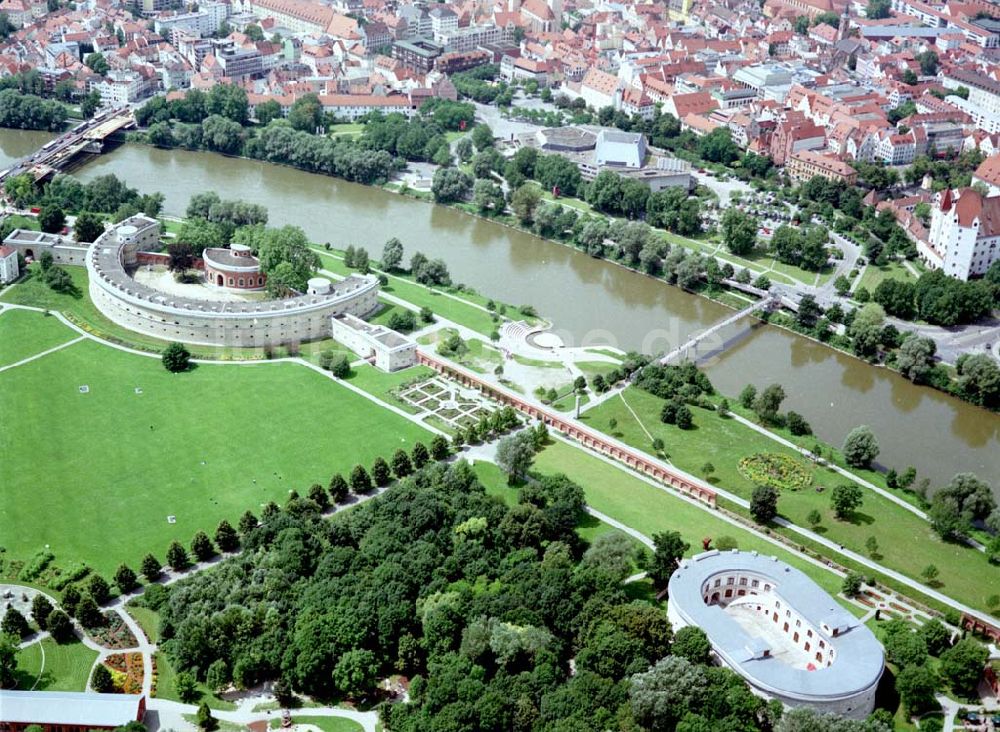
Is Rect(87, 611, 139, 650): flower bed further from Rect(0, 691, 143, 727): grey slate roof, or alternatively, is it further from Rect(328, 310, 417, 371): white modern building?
Rect(328, 310, 417, 371): white modern building

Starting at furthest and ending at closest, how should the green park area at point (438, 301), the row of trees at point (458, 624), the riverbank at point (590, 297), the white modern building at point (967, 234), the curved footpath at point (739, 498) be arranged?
the white modern building at point (967, 234) → the green park area at point (438, 301) → the riverbank at point (590, 297) → the curved footpath at point (739, 498) → the row of trees at point (458, 624)

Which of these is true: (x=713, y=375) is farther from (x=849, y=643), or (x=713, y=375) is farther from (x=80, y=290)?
(x=80, y=290)

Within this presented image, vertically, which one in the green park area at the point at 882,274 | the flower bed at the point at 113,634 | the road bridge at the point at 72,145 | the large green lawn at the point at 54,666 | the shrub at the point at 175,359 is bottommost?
the large green lawn at the point at 54,666

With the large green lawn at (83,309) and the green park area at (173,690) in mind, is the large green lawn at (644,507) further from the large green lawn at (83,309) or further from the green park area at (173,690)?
the green park area at (173,690)

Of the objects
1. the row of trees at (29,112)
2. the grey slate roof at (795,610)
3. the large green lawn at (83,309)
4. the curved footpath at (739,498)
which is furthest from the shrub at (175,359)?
the row of trees at (29,112)

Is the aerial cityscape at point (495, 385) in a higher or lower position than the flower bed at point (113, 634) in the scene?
higher

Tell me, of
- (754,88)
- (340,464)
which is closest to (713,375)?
(340,464)

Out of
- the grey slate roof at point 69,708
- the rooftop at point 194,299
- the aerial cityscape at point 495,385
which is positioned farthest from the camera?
the rooftop at point 194,299
